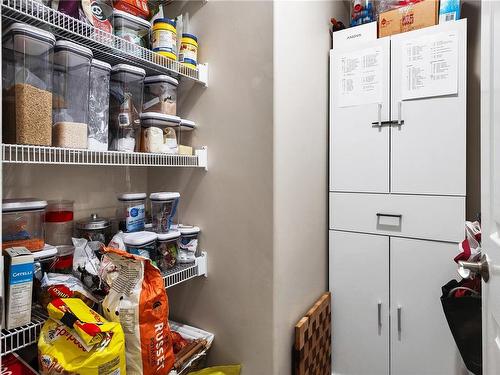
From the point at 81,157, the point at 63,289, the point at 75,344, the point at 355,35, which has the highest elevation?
the point at 355,35

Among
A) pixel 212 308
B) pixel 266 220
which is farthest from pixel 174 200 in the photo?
pixel 212 308

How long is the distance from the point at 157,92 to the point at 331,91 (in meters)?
0.99

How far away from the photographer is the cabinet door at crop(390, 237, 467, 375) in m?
1.49

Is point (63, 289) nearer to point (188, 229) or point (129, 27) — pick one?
point (188, 229)

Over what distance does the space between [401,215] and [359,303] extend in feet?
1.73

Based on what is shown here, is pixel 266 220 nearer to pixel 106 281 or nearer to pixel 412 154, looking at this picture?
pixel 106 281

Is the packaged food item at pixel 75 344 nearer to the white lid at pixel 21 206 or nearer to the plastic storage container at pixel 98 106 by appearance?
the white lid at pixel 21 206

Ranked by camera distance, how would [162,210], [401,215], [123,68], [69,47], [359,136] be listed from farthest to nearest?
[359,136], [401,215], [162,210], [123,68], [69,47]

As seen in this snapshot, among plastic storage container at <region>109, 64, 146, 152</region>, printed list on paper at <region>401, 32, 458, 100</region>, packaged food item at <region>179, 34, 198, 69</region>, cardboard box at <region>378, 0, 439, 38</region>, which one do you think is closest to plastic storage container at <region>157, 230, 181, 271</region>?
plastic storage container at <region>109, 64, 146, 152</region>

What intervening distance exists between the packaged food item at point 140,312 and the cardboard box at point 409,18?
1.65m

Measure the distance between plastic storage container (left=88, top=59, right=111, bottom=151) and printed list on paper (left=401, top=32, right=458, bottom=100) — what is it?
1360 millimetres

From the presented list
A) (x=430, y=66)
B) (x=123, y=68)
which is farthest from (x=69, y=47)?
(x=430, y=66)

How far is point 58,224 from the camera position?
1.13 metres

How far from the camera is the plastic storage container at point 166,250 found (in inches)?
49.6
